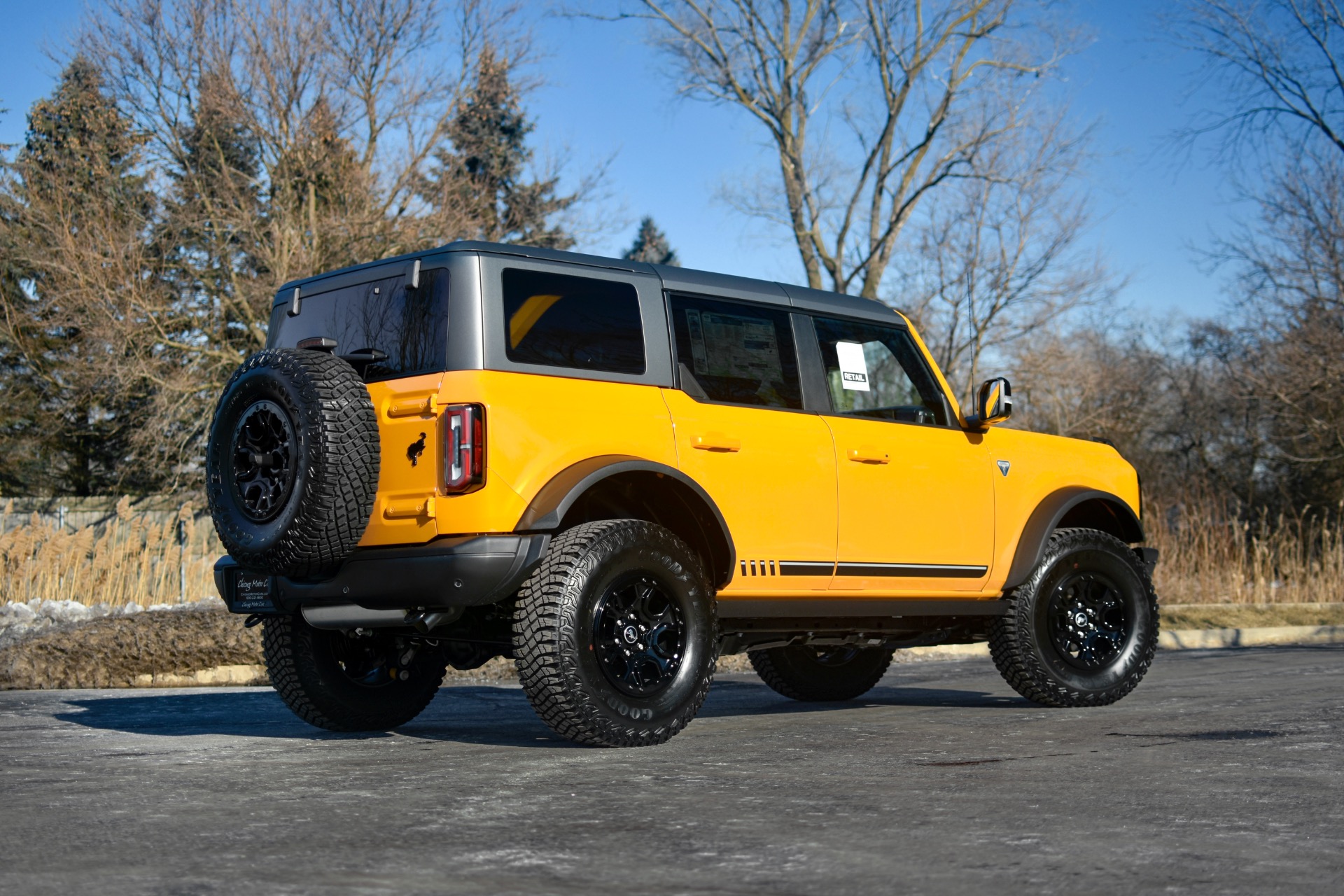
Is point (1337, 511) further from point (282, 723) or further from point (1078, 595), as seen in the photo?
point (282, 723)

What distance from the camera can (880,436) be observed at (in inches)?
291

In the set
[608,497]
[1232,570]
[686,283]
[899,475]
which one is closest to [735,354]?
[686,283]

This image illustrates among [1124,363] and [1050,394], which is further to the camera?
[1124,363]

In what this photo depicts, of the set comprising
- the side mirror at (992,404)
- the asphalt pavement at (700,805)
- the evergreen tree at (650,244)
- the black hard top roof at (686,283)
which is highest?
the evergreen tree at (650,244)

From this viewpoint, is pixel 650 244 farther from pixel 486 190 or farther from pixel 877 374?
pixel 877 374

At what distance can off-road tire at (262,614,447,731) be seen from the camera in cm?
683

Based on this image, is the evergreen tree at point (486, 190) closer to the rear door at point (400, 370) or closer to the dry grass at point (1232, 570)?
the dry grass at point (1232, 570)

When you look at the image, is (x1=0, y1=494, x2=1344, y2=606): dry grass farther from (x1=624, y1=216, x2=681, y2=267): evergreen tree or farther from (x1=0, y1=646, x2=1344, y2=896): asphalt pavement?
(x1=624, y1=216, x2=681, y2=267): evergreen tree

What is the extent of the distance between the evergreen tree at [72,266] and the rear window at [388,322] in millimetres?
18573

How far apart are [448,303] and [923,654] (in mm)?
8551

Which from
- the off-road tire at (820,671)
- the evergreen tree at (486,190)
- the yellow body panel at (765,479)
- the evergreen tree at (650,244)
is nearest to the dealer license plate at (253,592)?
the yellow body panel at (765,479)

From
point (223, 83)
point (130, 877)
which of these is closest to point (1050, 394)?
point (223, 83)

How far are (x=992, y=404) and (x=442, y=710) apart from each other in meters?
3.72

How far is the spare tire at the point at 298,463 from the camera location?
5809mm
